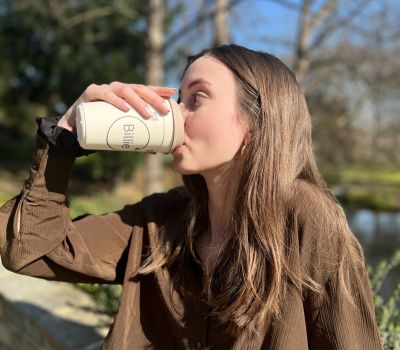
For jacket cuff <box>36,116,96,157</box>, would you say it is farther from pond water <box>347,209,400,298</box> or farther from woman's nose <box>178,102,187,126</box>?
pond water <box>347,209,400,298</box>

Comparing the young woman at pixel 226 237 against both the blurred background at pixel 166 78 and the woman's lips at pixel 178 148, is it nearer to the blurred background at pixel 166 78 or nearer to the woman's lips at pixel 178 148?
the woman's lips at pixel 178 148

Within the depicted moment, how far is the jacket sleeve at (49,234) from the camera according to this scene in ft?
4.27

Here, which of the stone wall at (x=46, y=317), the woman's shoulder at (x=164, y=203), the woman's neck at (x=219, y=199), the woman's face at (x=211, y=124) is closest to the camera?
the woman's face at (x=211, y=124)

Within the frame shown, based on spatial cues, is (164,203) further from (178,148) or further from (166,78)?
(166,78)

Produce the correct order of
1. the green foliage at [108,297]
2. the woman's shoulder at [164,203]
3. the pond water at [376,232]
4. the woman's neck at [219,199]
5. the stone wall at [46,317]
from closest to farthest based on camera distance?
1. the woman's neck at [219,199]
2. the woman's shoulder at [164,203]
3. the stone wall at [46,317]
4. the green foliage at [108,297]
5. the pond water at [376,232]

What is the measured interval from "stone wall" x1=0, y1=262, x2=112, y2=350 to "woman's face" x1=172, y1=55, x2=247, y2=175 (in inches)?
52.0

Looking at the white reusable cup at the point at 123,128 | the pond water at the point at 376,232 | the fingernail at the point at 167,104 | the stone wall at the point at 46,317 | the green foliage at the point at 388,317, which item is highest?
the fingernail at the point at 167,104

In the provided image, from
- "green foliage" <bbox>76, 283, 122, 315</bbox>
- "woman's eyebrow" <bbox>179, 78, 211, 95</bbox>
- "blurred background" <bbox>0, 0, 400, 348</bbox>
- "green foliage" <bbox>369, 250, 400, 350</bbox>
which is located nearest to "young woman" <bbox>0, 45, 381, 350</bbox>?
"woman's eyebrow" <bbox>179, 78, 211, 95</bbox>

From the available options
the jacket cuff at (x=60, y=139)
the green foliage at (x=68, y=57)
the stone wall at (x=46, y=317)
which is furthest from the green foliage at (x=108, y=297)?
the green foliage at (x=68, y=57)

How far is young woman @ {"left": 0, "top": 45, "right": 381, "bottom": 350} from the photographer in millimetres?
1145

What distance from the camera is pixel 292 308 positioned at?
1.15 meters

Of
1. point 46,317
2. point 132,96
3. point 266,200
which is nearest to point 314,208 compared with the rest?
point 266,200

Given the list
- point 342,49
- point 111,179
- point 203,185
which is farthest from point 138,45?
point 203,185

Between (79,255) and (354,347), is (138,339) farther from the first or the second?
(354,347)
